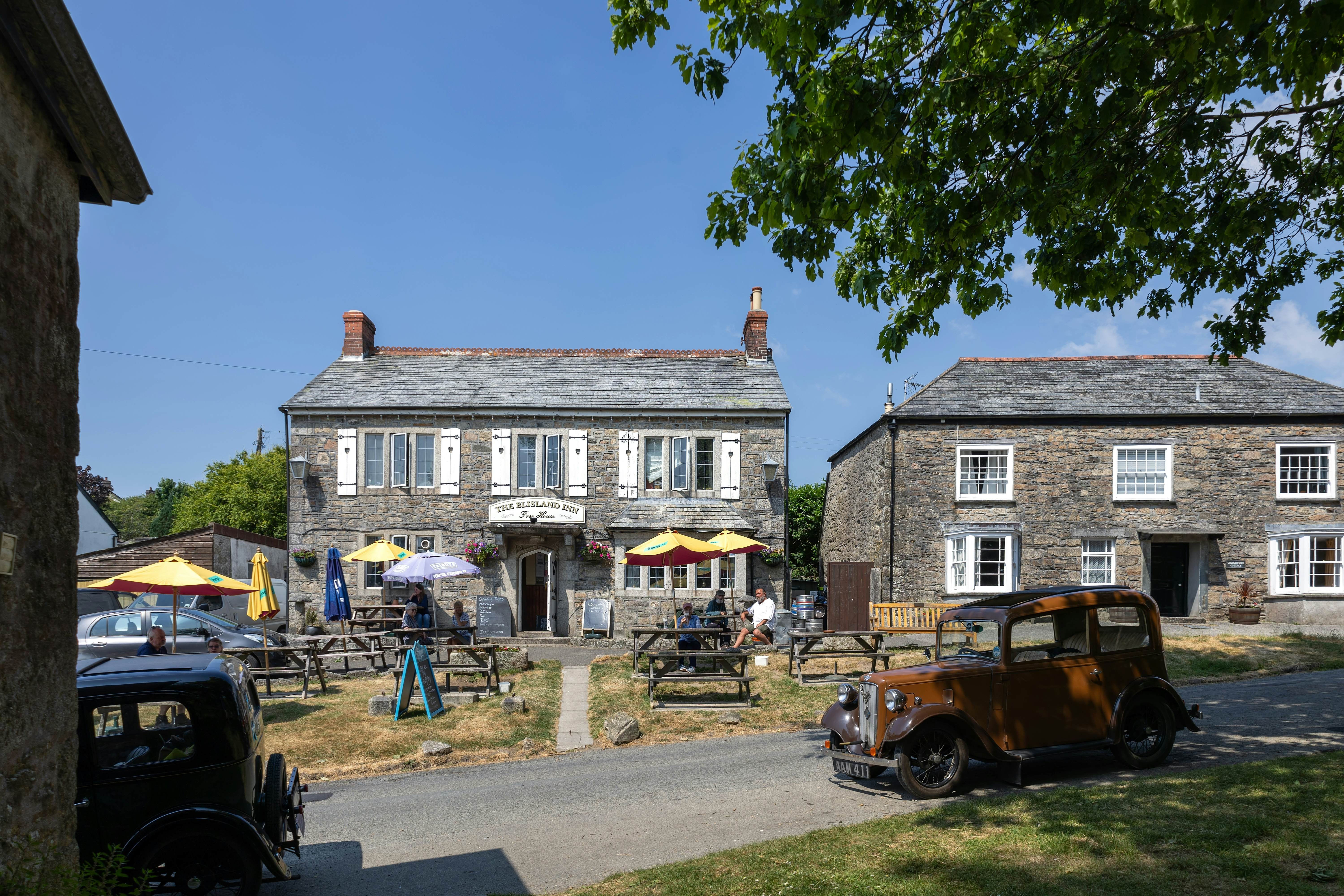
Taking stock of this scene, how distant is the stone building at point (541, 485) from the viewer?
21797 mm

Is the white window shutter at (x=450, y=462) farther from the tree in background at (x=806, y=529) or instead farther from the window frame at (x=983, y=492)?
the tree in background at (x=806, y=529)

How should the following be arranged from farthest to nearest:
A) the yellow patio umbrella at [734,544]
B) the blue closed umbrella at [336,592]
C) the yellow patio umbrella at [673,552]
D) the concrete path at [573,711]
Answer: the blue closed umbrella at [336,592], the yellow patio umbrella at [734,544], the yellow patio umbrella at [673,552], the concrete path at [573,711]

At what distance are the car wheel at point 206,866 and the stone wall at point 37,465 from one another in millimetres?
1624

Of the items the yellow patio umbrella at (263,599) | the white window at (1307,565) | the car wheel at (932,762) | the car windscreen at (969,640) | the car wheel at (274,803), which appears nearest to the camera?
the car wheel at (274,803)

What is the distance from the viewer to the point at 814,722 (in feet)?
38.3

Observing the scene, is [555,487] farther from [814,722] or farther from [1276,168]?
[1276,168]

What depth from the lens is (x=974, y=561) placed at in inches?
834

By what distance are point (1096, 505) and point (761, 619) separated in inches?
407

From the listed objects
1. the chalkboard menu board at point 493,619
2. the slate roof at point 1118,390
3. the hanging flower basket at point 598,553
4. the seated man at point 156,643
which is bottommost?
the chalkboard menu board at point 493,619

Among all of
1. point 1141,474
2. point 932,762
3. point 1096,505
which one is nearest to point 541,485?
point 1096,505

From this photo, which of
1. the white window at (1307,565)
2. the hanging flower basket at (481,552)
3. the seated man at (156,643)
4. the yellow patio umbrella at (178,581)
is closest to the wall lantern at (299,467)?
the hanging flower basket at (481,552)

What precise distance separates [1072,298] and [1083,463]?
48.3 ft

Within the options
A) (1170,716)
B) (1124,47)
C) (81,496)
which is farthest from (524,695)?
(81,496)

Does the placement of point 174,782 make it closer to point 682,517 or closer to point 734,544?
point 734,544
